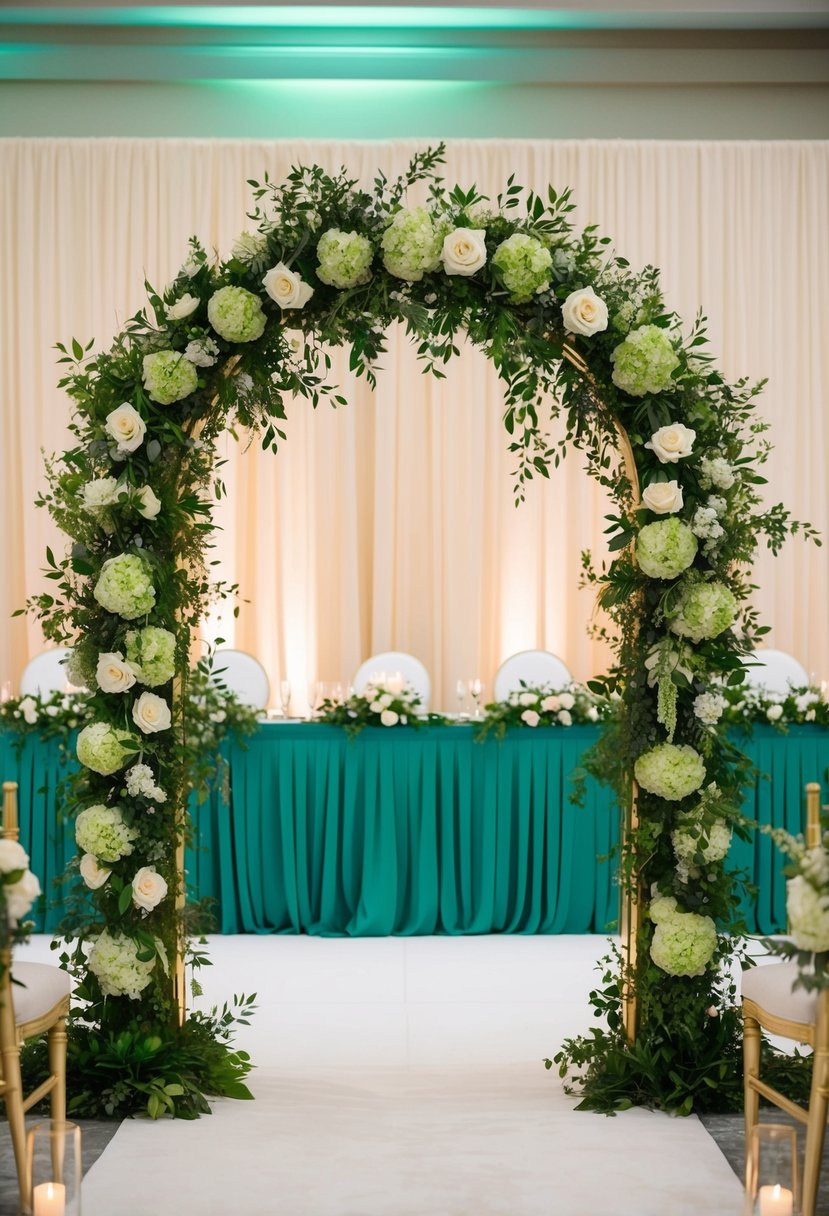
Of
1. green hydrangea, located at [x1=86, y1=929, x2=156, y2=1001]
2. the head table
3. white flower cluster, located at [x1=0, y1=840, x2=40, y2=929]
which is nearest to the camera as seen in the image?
white flower cluster, located at [x1=0, y1=840, x2=40, y2=929]

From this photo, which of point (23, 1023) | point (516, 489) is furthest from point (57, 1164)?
point (516, 489)

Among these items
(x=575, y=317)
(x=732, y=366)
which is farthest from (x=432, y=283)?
(x=732, y=366)

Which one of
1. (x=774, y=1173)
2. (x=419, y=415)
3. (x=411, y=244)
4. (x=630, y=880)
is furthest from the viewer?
(x=419, y=415)

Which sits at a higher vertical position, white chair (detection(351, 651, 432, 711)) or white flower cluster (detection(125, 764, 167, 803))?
white chair (detection(351, 651, 432, 711))

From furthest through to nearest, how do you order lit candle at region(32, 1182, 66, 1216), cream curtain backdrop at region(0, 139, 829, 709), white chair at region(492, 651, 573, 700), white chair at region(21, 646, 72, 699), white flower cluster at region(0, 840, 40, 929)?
cream curtain backdrop at region(0, 139, 829, 709), white chair at region(492, 651, 573, 700), white chair at region(21, 646, 72, 699), lit candle at region(32, 1182, 66, 1216), white flower cluster at region(0, 840, 40, 929)

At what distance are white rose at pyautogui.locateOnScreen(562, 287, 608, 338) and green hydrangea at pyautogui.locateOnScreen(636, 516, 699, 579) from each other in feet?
1.91

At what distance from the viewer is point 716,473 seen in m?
3.82

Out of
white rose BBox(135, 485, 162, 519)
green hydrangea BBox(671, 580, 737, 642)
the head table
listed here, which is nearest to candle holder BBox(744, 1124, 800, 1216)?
green hydrangea BBox(671, 580, 737, 642)

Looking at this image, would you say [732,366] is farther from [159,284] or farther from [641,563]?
[641,563]

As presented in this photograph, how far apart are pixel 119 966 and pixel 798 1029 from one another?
1885 millimetres

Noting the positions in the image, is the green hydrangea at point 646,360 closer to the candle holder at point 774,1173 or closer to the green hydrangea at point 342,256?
the green hydrangea at point 342,256

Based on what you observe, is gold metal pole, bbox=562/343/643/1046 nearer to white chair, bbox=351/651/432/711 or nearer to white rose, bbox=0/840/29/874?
white rose, bbox=0/840/29/874

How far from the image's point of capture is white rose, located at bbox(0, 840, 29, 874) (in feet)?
8.62

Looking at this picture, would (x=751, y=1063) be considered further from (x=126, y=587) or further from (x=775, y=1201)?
(x=126, y=587)
